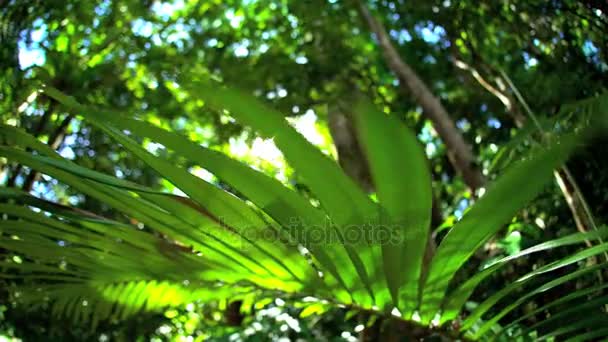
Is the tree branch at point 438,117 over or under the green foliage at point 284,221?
over

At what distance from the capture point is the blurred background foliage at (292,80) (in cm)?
209

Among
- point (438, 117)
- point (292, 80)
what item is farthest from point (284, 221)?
point (292, 80)

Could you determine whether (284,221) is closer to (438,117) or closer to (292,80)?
(438,117)

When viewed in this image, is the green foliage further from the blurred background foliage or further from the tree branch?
the tree branch

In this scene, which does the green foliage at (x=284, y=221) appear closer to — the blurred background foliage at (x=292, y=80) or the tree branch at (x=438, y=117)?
the blurred background foliage at (x=292, y=80)

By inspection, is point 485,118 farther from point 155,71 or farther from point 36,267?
point 36,267

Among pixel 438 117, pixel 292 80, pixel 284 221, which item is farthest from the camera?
pixel 292 80

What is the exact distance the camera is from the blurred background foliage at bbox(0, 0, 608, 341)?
209cm

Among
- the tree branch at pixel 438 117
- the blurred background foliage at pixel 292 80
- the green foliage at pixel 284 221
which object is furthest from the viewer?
the tree branch at pixel 438 117

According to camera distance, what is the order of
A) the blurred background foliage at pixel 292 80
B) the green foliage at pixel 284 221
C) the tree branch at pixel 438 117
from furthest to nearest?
the tree branch at pixel 438 117, the blurred background foliage at pixel 292 80, the green foliage at pixel 284 221

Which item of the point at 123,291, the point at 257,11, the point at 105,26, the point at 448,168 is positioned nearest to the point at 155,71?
the point at 105,26

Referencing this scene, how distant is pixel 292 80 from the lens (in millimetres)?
3830

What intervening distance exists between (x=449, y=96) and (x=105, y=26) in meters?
2.40

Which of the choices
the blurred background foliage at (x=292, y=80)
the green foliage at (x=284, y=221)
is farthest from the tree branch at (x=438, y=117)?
the green foliage at (x=284, y=221)
